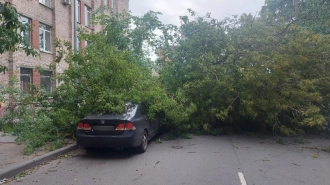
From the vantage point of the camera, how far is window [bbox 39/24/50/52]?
21494 millimetres

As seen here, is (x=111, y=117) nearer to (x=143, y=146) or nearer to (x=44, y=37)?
(x=143, y=146)

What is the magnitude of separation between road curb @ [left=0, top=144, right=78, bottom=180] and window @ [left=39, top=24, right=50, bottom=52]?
14095mm

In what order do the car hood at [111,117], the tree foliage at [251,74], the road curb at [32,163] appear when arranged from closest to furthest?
the road curb at [32,163] → the car hood at [111,117] → the tree foliage at [251,74]

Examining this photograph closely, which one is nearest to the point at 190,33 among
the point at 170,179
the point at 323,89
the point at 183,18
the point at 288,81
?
the point at 183,18

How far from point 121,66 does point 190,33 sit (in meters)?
5.01

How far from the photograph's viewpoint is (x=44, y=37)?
21906 mm

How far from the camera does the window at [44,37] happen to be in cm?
2149

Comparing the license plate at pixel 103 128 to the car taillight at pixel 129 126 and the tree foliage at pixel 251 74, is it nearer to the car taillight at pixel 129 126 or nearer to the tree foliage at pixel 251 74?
the car taillight at pixel 129 126

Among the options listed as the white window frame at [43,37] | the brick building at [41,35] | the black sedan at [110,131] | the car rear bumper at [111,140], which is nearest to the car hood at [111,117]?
the black sedan at [110,131]

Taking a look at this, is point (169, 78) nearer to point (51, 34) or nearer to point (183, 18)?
point (183, 18)

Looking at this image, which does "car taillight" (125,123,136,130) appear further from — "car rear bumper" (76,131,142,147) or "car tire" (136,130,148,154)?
"car tire" (136,130,148,154)

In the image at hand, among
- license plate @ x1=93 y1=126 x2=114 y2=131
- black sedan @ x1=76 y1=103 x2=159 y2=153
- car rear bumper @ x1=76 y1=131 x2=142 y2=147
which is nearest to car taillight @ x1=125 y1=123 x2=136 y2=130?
black sedan @ x1=76 y1=103 x2=159 y2=153

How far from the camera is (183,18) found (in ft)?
46.1

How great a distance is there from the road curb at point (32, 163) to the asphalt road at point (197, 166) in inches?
8.2
